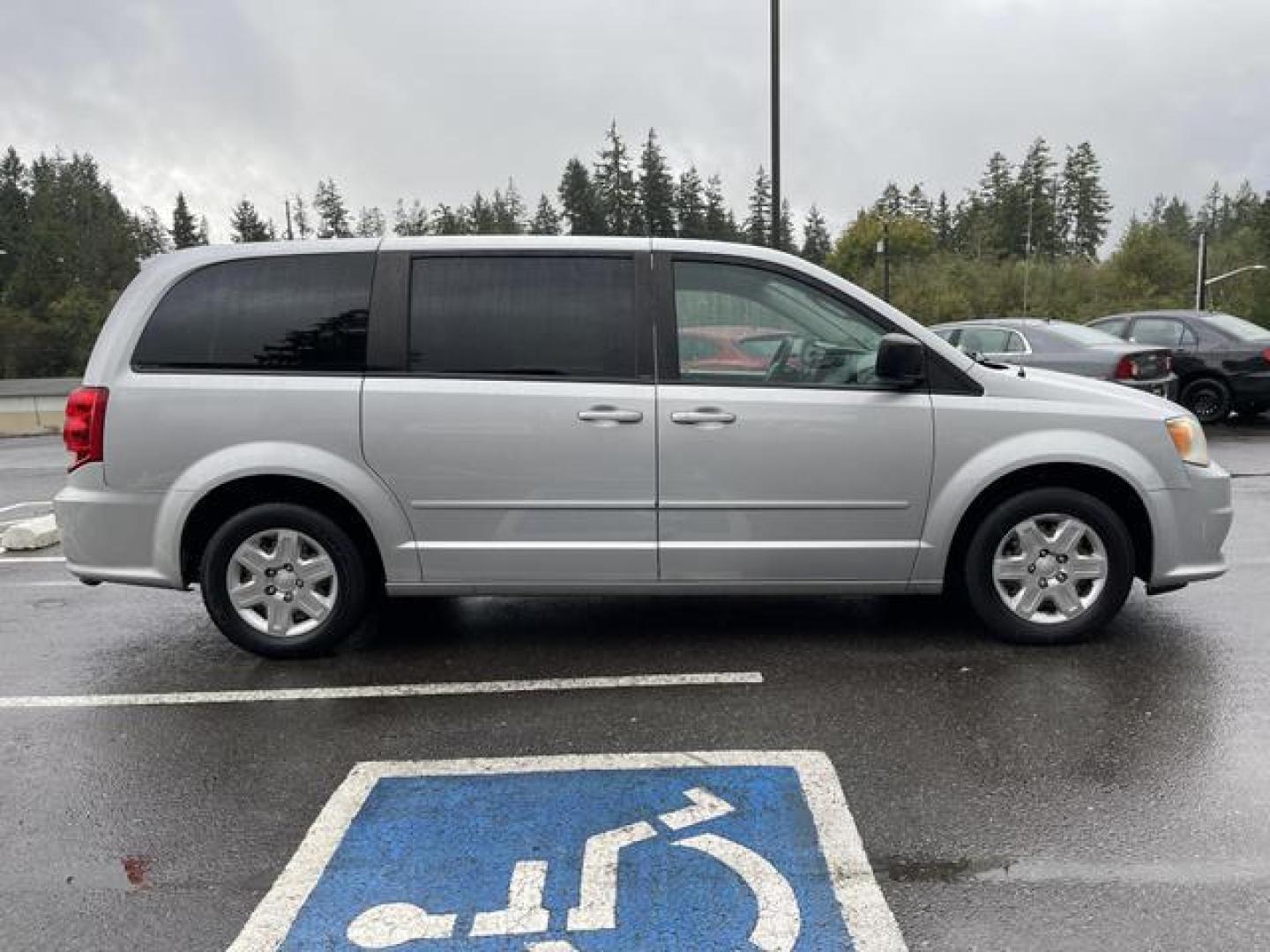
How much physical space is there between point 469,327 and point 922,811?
2803 millimetres

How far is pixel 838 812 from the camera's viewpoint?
3150 millimetres

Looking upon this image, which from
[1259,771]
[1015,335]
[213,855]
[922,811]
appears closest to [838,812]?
[922,811]

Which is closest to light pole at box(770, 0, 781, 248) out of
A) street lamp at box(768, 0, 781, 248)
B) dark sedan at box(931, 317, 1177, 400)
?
street lamp at box(768, 0, 781, 248)

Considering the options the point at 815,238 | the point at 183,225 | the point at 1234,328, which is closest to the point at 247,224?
the point at 183,225

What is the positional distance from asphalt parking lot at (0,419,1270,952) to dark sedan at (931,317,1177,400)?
19.0 feet

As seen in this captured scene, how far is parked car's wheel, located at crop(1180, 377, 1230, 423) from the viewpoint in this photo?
43.7 ft

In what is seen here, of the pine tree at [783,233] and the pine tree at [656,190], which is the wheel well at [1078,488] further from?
the pine tree at [656,190]

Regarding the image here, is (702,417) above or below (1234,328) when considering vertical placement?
below

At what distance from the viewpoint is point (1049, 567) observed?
461 centimetres

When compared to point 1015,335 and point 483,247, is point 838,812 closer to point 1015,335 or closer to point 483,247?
point 483,247

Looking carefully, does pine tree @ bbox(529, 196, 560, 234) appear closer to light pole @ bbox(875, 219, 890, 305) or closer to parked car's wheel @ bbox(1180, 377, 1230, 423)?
light pole @ bbox(875, 219, 890, 305)

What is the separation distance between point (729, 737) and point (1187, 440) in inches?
102

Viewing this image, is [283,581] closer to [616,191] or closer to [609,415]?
[609,415]

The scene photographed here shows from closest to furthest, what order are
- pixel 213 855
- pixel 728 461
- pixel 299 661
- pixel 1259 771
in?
pixel 213 855 < pixel 1259 771 < pixel 728 461 < pixel 299 661
